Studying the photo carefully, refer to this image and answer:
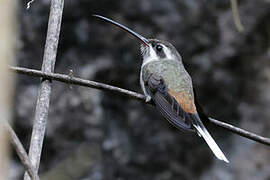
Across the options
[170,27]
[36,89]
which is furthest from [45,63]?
[170,27]

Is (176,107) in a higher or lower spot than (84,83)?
lower

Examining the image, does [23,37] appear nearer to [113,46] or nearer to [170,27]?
[113,46]

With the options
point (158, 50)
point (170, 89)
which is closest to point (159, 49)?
point (158, 50)

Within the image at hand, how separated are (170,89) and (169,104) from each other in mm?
280

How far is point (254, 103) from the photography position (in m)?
5.74

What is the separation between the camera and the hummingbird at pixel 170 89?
352 cm

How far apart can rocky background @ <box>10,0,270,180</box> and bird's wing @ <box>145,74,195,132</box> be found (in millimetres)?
1272

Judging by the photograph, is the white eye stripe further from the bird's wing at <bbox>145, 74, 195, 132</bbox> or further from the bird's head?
the bird's wing at <bbox>145, 74, 195, 132</bbox>

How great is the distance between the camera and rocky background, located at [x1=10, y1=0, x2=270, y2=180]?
5137 millimetres

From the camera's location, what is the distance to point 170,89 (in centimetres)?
401

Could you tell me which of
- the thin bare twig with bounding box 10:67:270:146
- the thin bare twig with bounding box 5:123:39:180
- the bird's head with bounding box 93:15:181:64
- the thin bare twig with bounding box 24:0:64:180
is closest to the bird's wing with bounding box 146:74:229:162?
the bird's head with bounding box 93:15:181:64

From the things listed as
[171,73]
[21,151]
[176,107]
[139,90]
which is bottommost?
[139,90]

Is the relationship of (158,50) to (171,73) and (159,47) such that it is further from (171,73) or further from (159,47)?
(171,73)

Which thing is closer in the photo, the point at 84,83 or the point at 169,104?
the point at 84,83
